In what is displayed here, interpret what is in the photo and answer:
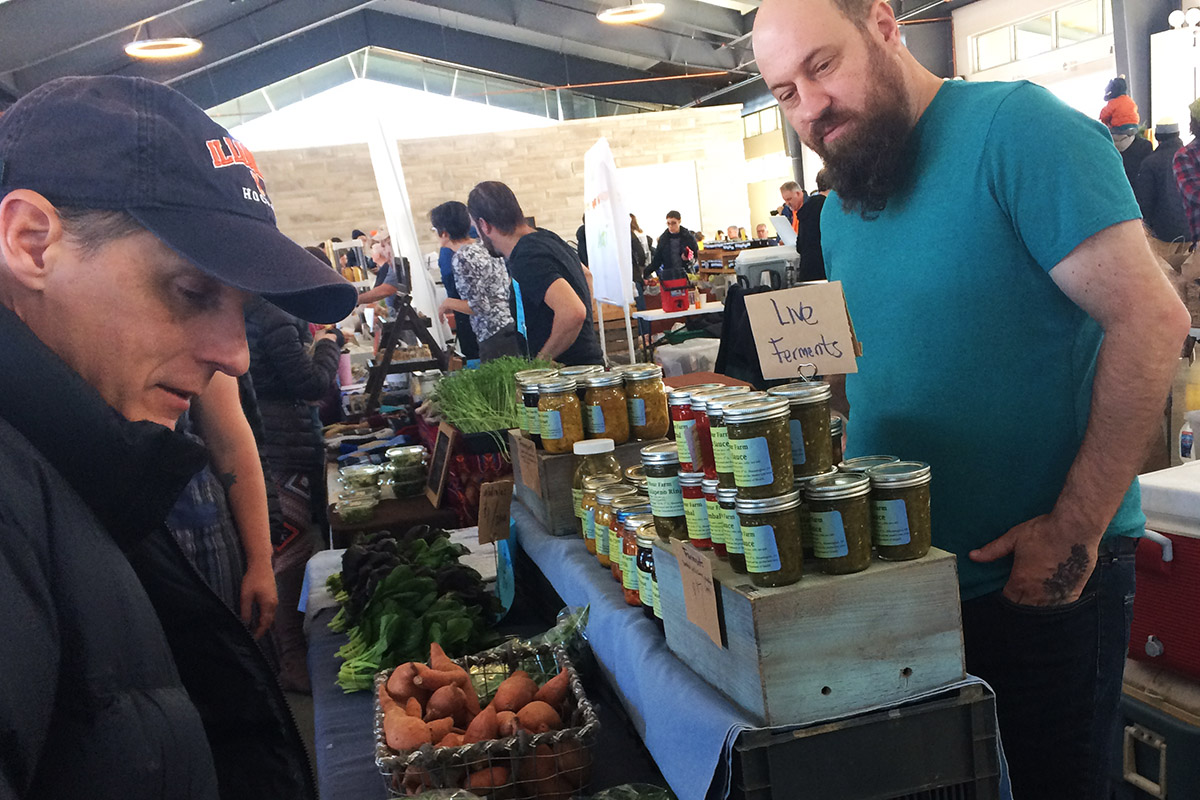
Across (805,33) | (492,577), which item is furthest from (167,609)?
(492,577)

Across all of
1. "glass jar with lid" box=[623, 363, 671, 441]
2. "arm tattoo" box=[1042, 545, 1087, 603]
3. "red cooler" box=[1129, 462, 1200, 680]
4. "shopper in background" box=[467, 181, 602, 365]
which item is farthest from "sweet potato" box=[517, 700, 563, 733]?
"shopper in background" box=[467, 181, 602, 365]

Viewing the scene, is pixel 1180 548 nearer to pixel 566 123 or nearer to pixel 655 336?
pixel 655 336

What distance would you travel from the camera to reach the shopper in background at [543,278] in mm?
3857

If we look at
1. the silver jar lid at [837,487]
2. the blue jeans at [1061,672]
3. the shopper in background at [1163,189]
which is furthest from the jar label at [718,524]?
the shopper in background at [1163,189]

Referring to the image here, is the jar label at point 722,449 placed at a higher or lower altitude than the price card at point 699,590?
higher

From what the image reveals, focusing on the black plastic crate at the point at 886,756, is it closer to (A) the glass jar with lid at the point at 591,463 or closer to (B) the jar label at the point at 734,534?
(B) the jar label at the point at 734,534

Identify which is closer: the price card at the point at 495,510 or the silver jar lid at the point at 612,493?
the silver jar lid at the point at 612,493

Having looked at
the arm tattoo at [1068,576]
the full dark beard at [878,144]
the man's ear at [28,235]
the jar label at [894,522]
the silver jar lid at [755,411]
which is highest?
the full dark beard at [878,144]

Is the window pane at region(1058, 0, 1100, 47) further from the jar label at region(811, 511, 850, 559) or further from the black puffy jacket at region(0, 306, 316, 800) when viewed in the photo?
the black puffy jacket at region(0, 306, 316, 800)

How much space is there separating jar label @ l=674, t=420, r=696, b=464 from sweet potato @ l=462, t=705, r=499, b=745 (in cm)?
54

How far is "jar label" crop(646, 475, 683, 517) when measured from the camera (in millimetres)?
1437

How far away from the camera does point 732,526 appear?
1240 mm

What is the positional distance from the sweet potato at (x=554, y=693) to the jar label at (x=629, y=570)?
20 cm

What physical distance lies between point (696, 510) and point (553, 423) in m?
0.73
